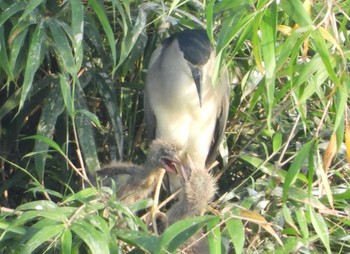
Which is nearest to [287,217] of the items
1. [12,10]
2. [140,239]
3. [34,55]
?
[140,239]

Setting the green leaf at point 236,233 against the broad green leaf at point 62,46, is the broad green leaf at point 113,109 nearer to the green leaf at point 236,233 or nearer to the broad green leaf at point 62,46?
the broad green leaf at point 62,46

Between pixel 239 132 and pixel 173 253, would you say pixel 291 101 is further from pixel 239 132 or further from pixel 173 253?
pixel 173 253

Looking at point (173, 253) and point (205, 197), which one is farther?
point (205, 197)

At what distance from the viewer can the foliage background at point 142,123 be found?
2441 mm

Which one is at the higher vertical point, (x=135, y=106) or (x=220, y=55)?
(x=220, y=55)

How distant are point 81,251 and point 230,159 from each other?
1.15 meters

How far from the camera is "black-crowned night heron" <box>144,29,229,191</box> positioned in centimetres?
381

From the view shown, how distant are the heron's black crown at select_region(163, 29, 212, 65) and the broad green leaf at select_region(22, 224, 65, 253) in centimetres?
151

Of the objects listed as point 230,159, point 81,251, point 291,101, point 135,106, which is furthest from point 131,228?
point 135,106

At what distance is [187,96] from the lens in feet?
13.1

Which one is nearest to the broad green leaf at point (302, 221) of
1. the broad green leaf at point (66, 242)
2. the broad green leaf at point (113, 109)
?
the broad green leaf at point (66, 242)

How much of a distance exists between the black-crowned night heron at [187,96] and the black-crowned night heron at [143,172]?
751 mm

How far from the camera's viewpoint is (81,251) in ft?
8.60

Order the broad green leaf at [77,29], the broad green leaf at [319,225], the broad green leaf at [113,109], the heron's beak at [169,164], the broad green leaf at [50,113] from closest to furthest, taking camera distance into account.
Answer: the broad green leaf at [319,225], the broad green leaf at [77,29], the heron's beak at [169,164], the broad green leaf at [50,113], the broad green leaf at [113,109]
